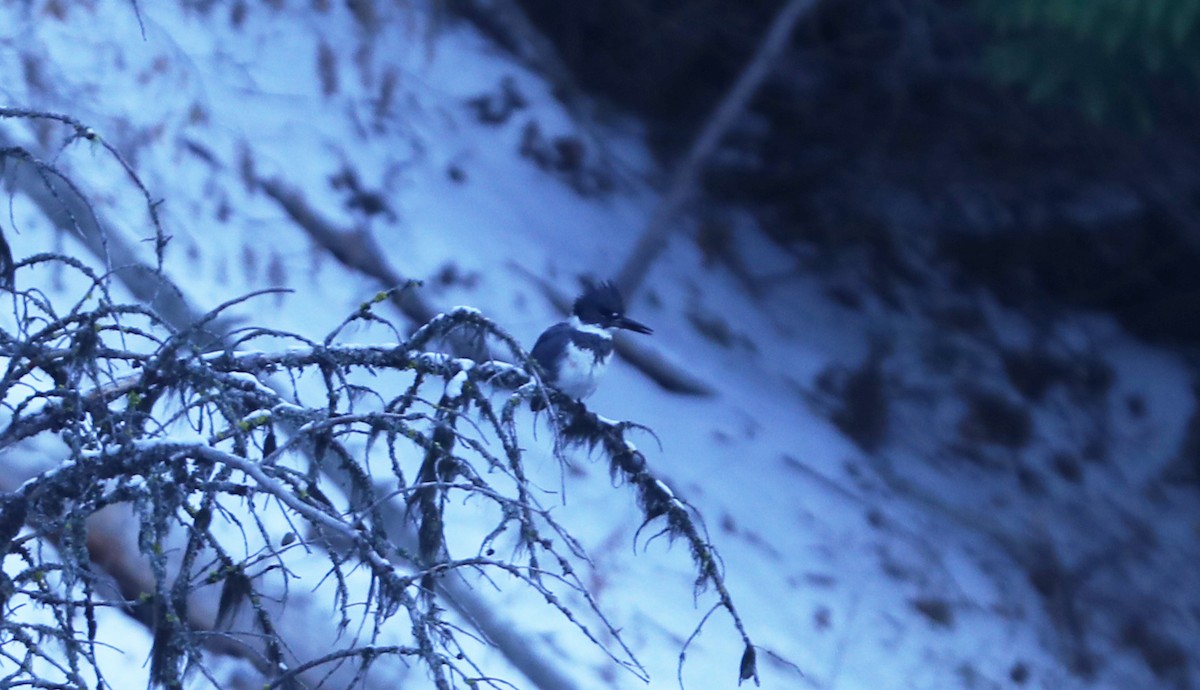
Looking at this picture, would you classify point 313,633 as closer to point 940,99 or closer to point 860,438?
point 860,438

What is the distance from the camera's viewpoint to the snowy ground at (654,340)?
19.3 ft

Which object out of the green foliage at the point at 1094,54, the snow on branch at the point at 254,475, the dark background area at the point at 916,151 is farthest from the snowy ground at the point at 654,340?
the snow on branch at the point at 254,475

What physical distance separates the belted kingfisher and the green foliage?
2.71 meters

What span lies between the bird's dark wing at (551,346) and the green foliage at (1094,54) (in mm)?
2886

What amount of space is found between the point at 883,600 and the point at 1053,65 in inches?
99.0

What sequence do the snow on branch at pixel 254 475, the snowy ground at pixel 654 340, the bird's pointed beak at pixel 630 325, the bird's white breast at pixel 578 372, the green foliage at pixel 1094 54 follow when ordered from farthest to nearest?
the snowy ground at pixel 654 340 < the green foliage at pixel 1094 54 < the bird's pointed beak at pixel 630 325 < the bird's white breast at pixel 578 372 < the snow on branch at pixel 254 475

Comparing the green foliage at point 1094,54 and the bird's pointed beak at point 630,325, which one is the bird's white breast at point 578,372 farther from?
the green foliage at point 1094,54

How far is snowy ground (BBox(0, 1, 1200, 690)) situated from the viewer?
232 inches

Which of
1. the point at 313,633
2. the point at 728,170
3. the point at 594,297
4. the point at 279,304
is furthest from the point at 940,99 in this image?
the point at 313,633

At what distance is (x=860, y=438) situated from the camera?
766cm

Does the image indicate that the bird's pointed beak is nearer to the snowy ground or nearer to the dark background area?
the snowy ground

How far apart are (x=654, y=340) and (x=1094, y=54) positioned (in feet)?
8.11

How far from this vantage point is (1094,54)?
20.0 feet

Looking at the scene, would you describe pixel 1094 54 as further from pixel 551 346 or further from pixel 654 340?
pixel 551 346
